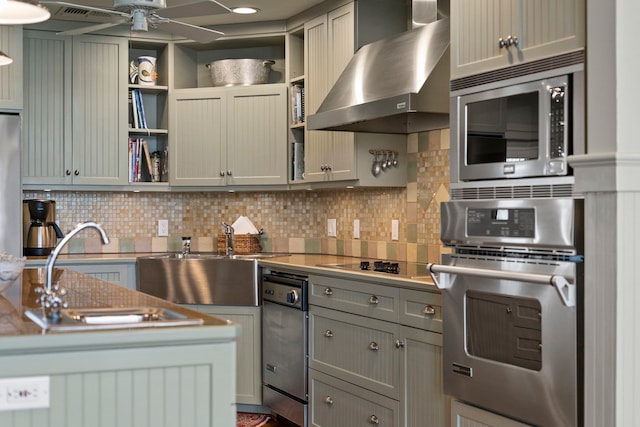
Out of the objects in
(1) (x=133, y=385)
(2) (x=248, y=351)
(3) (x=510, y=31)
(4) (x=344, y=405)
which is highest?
(3) (x=510, y=31)

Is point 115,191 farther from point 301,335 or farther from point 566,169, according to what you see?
point 566,169

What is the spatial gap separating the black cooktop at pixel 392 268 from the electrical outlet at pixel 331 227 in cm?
98

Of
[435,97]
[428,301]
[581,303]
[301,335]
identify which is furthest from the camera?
[301,335]

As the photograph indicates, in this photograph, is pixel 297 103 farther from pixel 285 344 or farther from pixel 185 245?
pixel 285 344

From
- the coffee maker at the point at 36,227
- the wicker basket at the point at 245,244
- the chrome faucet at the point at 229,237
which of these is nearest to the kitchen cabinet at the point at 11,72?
the coffee maker at the point at 36,227

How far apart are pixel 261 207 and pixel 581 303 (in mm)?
3426

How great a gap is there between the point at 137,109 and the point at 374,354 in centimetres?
264

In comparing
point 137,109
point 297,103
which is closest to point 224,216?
point 137,109

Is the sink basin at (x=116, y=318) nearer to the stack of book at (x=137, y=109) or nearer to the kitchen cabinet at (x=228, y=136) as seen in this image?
the kitchen cabinet at (x=228, y=136)

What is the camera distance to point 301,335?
4.36 metres

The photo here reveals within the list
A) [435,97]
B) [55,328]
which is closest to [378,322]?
[435,97]

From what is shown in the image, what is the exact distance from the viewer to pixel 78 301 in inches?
99.1

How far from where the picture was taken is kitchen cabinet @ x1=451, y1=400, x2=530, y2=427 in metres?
2.86

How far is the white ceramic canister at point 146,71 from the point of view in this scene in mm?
5461
